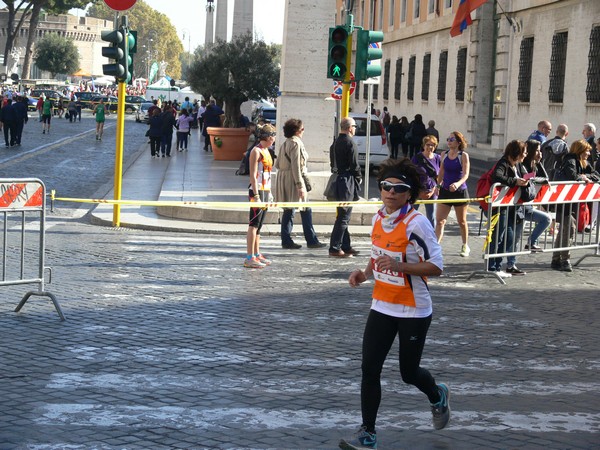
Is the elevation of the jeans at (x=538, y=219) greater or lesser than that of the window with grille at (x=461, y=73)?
lesser

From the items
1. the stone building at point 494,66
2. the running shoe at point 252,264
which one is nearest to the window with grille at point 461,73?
the stone building at point 494,66

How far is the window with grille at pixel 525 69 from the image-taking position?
33219 millimetres

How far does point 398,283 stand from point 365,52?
1302 cm

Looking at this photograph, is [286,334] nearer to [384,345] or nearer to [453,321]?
[453,321]

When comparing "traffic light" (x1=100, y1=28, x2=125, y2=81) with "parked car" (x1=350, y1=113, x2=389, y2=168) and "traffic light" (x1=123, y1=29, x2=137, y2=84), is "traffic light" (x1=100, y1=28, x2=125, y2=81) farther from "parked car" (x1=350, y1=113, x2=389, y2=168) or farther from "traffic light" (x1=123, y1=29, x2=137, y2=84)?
"parked car" (x1=350, y1=113, x2=389, y2=168)

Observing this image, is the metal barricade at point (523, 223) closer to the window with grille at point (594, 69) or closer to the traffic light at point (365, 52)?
the traffic light at point (365, 52)

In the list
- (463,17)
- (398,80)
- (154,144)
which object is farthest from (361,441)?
(398,80)

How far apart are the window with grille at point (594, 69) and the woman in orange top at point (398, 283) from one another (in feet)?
72.6

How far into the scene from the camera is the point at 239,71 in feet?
123

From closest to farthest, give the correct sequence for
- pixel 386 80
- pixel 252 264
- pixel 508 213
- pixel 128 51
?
pixel 252 264, pixel 508 213, pixel 128 51, pixel 386 80

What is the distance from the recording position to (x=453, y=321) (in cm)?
1013

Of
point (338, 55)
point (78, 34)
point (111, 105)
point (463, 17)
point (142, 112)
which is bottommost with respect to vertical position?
point (142, 112)

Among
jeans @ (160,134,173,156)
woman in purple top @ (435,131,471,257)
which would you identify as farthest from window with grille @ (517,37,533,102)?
woman in purple top @ (435,131,471,257)

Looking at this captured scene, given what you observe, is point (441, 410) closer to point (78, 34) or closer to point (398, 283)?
point (398, 283)
